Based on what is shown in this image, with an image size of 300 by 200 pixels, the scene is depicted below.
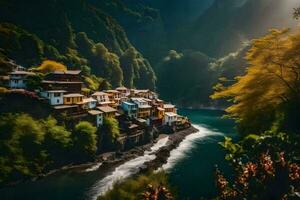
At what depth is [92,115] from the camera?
3676 inches

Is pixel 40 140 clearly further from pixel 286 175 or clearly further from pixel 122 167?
pixel 286 175

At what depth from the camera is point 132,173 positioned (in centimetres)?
7588

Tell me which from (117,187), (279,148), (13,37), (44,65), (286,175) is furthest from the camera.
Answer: (13,37)

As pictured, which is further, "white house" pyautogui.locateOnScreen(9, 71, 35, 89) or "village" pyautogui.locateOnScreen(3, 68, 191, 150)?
"village" pyautogui.locateOnScreen(3, 68, 191, 150)

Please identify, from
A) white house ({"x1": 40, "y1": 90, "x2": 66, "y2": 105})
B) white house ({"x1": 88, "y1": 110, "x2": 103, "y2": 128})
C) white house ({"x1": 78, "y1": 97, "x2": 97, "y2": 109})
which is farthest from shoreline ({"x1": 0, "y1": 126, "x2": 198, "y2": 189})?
white house ({"x1": 40, "y1": 90, "x2": 66, "y2": 105})

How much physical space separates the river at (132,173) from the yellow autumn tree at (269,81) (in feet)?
106

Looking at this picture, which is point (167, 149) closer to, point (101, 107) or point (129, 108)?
point (129, 108)

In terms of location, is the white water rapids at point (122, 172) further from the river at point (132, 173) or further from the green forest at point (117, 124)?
the green forest at point (117, 124)

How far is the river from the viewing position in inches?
2470

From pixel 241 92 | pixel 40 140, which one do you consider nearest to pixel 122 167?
pixel 40 140

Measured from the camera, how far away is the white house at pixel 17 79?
88312 mm

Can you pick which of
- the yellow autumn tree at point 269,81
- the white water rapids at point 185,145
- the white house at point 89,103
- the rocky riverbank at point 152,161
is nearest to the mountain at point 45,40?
the white house at point 89,103

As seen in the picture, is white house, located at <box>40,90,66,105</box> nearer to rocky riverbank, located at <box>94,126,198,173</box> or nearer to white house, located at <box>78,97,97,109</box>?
white house, located at <box>78,97,97,109</box>

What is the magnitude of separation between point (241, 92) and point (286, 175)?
16819 millimetres
